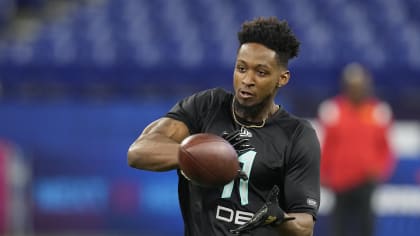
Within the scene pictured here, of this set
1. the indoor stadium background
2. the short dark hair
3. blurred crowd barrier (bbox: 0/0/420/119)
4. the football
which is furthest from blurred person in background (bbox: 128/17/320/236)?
blurred crowd barrier (bbox: 0/0/420/119)

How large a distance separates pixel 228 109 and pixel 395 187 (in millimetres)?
6130

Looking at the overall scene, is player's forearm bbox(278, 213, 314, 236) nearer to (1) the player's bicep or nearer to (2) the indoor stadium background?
(1) the player's bicep

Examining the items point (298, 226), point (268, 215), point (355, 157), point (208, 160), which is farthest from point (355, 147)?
point (208, 160)

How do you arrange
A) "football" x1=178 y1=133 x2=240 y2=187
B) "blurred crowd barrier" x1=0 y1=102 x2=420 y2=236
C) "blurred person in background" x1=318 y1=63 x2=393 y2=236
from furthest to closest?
"blurred crowd barrier" x1=0 y1=102 x2=420 y2=236
"blurred person in background" x1=318 y1=63 x2=393 y2=236
"football" x1=178 y1=133 x2=240 y2=187

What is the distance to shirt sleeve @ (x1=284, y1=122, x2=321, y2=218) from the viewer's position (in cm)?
414

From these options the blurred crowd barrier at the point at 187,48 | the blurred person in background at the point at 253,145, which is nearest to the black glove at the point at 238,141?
the blurred person in background at the point at 253,145

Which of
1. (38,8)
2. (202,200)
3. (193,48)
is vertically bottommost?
(202,200)

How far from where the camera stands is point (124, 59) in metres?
11.7

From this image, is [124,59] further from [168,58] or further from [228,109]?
[228,109]

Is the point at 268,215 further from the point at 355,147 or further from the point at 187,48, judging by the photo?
the point at 187,48

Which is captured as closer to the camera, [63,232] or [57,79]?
[63,232]

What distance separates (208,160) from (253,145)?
1.50 ft

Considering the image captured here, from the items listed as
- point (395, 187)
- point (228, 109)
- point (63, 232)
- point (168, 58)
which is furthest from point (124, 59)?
point (228, 109)

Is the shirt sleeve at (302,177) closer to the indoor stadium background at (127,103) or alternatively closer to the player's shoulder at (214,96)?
the player's shoulder at (214,96)
